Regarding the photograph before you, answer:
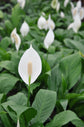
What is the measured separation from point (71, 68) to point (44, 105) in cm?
45

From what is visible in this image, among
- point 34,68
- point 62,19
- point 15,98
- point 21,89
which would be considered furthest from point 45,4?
point 34,68

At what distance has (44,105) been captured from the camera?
4.54ft

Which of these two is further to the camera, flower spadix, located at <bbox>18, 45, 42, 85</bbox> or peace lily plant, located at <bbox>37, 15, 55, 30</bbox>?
peace lily plant, located at <bbox>37, 15, 55, 30</bbox>

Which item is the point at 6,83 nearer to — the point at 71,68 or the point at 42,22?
the point at 71,68

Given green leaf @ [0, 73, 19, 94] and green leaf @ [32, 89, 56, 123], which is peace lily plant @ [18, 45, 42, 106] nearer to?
green leaf @ [32, 89, 56, 123]

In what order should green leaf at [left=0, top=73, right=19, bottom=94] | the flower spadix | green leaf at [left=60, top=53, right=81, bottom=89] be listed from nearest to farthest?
the flower spadix, green leaf at [left=0, top=73, right=19, bottom=94], green leaf at [left=60, top=53, right=81, bottom=89]

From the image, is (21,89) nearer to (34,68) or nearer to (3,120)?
(3,120)

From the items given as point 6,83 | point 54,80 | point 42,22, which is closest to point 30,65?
point 6,83

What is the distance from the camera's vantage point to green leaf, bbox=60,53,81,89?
1.68m

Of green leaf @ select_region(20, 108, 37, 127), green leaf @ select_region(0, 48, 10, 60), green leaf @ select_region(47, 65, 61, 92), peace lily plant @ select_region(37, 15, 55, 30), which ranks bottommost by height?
green leaf @ select_region(47, 65, 61, 92)

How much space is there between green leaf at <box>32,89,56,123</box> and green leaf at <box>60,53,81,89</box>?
32cm

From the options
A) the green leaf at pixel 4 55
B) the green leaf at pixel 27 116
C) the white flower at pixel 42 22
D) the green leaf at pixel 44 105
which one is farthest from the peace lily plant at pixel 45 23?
the green leaf at pixel 27 116

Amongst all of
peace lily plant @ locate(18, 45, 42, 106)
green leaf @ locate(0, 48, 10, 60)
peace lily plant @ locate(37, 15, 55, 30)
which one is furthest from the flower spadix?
peace lily plant @ locate(37, 15, 55, 30)

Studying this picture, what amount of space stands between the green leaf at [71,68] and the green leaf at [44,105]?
32cm
